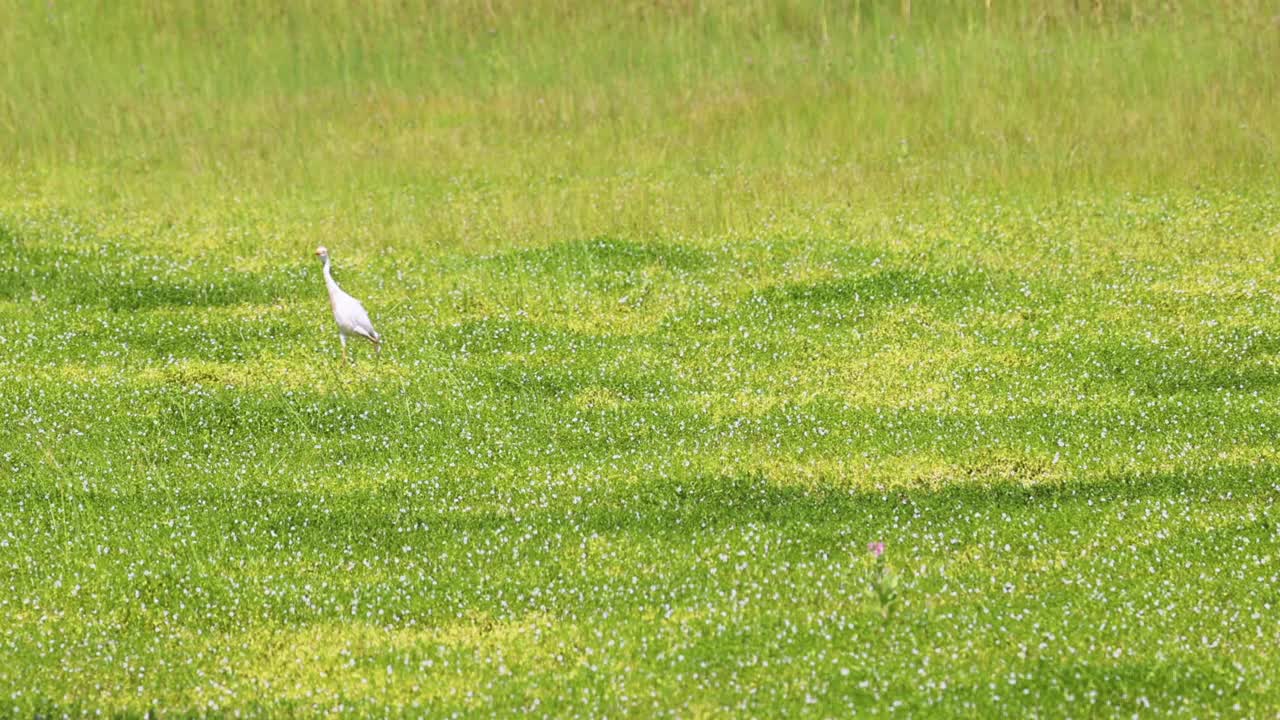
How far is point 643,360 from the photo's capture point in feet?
64.0

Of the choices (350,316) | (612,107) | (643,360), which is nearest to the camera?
(350,316)

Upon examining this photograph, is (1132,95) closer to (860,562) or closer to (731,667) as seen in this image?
(860,562)

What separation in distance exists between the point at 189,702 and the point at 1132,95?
23812 millimetres

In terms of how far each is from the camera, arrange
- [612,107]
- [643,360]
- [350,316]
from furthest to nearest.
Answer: [612,107], [643,360], [350,316]

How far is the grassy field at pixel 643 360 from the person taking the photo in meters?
11.8

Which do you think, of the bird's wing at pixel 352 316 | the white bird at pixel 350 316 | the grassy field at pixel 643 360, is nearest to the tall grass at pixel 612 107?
the grassy field at pixel 643 360

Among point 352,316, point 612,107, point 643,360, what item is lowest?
point 643,360

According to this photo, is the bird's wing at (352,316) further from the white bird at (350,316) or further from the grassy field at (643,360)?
the grassy field at (643,360)

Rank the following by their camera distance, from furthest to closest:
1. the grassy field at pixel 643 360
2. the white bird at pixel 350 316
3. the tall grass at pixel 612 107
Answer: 1. the tall grass at pixel 612 107
2. the white bird at pixel 350 316
3. the grassy field at pixel 643 360

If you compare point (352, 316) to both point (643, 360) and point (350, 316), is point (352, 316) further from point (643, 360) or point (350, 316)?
point (643, 360)

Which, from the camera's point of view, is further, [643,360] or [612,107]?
[612,107]

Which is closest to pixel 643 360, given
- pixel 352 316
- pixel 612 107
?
pixel 352 316

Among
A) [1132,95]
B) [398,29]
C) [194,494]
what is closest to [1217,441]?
[194,494]

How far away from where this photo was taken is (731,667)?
11.4 metres
